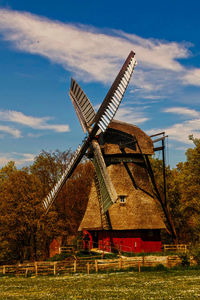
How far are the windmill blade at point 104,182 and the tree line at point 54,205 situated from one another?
16.0m

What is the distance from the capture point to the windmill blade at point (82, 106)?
3491 centimetres

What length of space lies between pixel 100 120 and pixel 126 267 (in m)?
12.3

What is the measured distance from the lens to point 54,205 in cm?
5138

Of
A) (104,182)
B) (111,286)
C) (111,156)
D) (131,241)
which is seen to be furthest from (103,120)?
(111,286)

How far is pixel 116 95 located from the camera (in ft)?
103

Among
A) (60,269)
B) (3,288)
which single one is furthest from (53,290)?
(60,269)

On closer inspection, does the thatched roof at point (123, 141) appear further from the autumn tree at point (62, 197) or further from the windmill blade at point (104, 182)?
the autumn tree at point (62, 197)

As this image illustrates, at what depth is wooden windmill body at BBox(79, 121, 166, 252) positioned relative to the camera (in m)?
33.6

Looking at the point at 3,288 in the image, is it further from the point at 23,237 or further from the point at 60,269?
the point at 23,237

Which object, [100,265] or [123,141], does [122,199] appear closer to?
[123,141]

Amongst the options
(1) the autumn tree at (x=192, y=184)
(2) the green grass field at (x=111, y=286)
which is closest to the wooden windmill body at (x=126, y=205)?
(2) the green grass field at (x=111, y=286)

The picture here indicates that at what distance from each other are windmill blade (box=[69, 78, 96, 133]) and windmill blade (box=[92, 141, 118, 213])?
255 centimetres

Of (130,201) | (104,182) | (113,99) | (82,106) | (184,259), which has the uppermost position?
(82,106)

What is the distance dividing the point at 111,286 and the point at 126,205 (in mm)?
14223
